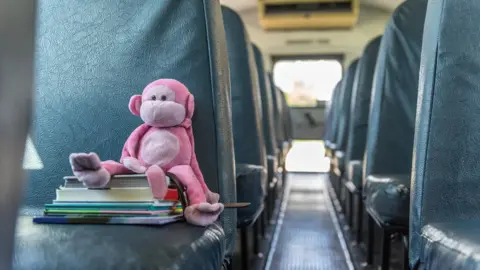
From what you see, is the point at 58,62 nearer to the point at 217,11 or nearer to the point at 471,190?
the point at 217,11

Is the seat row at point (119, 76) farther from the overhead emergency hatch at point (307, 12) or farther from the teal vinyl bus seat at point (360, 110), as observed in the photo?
the overhead emergency hatch at point (307, 12)

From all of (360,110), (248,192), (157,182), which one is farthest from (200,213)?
(360,110)

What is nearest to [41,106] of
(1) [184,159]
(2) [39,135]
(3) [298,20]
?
(2) [39,135]

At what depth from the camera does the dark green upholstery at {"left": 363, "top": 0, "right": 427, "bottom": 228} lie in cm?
206

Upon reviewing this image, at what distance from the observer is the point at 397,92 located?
2143mm

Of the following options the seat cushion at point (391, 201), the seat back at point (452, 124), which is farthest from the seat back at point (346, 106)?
the seat back at point (452, 124)

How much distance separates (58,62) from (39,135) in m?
0.21

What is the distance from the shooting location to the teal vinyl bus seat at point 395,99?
6.74ft

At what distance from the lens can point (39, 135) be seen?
1396 mm

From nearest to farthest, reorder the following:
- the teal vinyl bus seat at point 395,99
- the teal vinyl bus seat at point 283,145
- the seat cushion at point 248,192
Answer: the seat cushion at point 248,192, the teal vinyl bus seat at point 395,99, the teal vinyl bus seat at point 283,145

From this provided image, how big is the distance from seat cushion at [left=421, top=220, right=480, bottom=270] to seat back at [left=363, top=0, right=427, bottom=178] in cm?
96

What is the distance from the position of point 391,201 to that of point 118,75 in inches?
39.2

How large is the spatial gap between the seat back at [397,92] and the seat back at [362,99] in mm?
742

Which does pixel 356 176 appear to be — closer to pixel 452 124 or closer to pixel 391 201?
pixel 391 201
